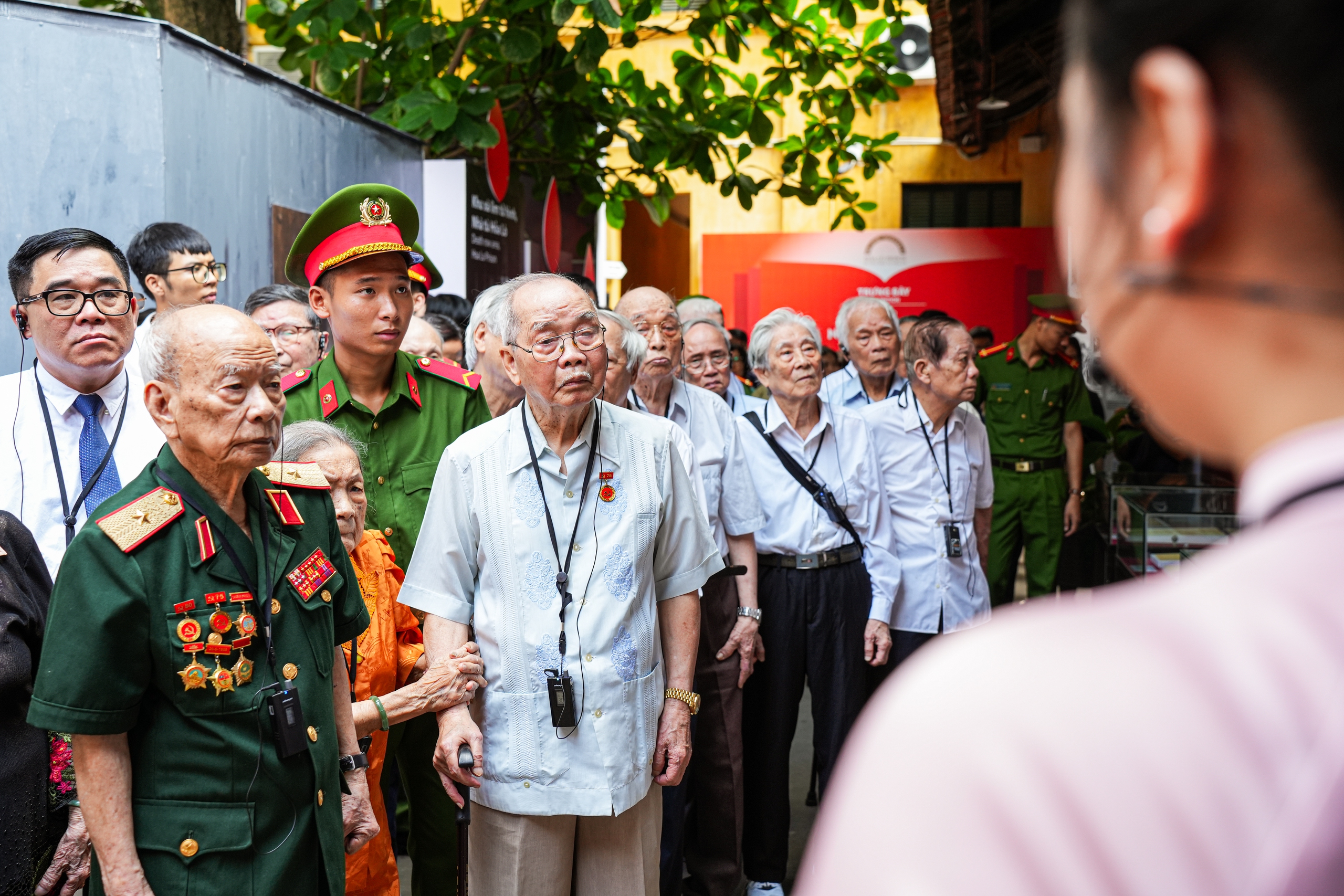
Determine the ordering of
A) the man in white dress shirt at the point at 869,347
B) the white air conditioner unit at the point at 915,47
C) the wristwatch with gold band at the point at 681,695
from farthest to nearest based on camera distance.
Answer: the white air conditioner unit at the point at 915,47
the man in white dress shirt at the point at 869,347
the wristwatch with gold band at the point at 681,695

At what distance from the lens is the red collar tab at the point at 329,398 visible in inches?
126

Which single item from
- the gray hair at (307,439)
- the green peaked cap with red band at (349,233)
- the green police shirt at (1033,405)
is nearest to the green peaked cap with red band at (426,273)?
the green peaked cap with red band at (349,233)

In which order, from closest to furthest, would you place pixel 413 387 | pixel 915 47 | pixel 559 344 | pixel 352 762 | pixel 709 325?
pixel 352 762 < pixel 559 344 < pixel 413 387 < pixel 709 325 < pixel 915 47

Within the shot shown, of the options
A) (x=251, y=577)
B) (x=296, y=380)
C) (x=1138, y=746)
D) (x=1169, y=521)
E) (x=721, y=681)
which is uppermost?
(x=296, y=380)

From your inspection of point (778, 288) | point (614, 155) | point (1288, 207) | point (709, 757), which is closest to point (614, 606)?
point (709, 757)

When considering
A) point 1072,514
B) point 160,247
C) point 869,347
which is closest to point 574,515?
point 160,247

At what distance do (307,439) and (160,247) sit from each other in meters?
1.45

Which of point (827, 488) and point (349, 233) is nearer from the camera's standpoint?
point (349, 233)

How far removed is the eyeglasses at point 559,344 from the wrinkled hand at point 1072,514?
5242 mm

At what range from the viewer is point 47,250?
2.90 meters

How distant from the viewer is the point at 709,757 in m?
3.76

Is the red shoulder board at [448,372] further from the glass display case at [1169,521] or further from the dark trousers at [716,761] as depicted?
the glass display case at [1169,521]

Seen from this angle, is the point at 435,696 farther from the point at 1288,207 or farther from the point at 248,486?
the point at 1288,207

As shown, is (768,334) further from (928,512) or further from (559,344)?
(559,344)
